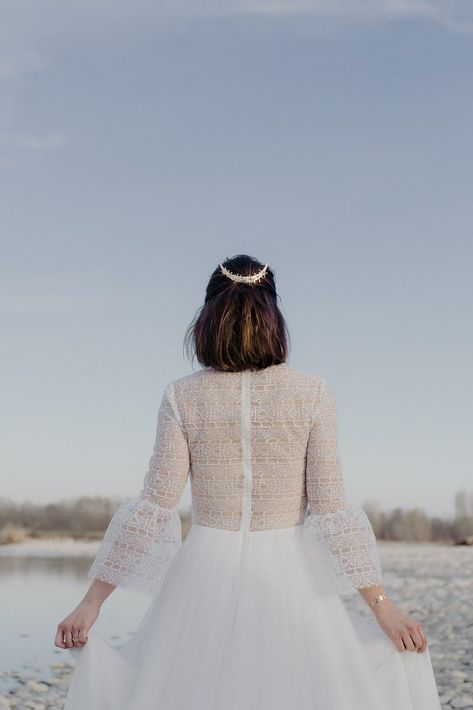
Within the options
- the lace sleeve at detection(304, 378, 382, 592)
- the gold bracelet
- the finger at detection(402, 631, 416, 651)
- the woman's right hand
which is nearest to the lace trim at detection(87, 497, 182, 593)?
the woman's right hand

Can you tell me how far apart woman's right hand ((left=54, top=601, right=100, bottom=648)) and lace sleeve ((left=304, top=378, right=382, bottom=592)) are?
0.70 meters

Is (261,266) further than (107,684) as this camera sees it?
Yes

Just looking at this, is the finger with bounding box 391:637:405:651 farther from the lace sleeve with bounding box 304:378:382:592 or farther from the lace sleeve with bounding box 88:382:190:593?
the lace sleeve with bounding box 88:382:190:593

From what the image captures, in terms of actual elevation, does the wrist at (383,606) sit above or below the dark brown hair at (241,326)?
below

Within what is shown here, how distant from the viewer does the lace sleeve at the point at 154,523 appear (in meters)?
2.89

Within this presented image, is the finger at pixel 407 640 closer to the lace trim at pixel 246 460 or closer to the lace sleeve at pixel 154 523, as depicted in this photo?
the lace trim at pixel 246 460

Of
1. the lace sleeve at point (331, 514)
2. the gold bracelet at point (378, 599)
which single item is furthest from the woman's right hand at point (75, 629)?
the gold bracelet at point (378, 599)

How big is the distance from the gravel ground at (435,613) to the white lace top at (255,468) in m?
3.52

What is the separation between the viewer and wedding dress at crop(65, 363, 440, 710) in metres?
2.69

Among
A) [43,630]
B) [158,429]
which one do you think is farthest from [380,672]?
[43,630]

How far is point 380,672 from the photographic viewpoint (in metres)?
2.76

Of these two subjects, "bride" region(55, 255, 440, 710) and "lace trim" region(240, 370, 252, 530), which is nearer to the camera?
"bride" region(55, 255, 440, 710)

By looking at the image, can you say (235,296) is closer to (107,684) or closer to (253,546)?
(253,546)

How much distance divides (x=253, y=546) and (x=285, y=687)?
1.33ft
